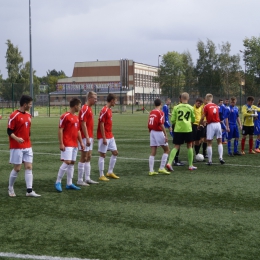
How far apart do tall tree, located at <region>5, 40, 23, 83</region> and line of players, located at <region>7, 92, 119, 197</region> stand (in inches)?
3119

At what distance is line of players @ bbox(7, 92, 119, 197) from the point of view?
7859mm

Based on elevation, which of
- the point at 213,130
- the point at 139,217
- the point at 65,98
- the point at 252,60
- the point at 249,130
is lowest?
the point at 139,217

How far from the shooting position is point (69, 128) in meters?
8.55

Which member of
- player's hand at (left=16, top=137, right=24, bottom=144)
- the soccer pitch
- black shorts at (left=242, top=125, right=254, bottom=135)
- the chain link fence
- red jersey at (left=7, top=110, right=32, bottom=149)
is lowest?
the soccer pitch

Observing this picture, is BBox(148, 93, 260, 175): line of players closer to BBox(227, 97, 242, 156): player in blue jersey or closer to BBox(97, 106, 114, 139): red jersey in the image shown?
BBox(227, 97, 242, 156): player in blue jersey

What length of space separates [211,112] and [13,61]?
79392mm

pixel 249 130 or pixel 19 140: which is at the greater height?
pixel 19 140

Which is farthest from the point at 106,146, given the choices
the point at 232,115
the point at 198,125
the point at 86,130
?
the point at 232,115

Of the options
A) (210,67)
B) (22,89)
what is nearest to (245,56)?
(210,67)

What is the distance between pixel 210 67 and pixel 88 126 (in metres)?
83.3

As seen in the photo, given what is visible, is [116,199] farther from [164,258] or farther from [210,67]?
[210,67]

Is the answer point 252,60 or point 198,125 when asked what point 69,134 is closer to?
point 198,125

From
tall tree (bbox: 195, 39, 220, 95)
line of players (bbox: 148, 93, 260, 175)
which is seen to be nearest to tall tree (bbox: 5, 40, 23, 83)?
tall tree (bbox: 195, 39, 220, 95)

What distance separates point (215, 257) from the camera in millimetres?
4973
